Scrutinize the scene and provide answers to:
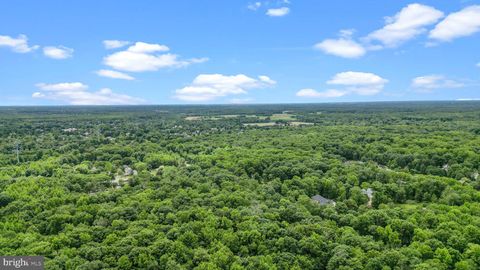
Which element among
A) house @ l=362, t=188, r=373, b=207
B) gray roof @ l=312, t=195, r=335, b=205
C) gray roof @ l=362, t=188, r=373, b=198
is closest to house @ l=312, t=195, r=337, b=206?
gray roof @ l=312, t=195, r=335, b=205

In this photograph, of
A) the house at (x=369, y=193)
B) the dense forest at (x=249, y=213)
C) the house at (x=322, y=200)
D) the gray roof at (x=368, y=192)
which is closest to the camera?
the dense forest at (x=249, y=213)

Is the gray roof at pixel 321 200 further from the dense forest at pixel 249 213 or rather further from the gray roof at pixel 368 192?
the gray roof at pixel 368 192

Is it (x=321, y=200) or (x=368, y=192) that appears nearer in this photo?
(x=321, y=200)

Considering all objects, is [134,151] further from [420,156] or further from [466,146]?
[466,146]

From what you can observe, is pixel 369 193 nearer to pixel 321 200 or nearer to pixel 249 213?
pixel 321 200

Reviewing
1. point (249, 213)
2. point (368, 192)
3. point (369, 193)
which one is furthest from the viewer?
point (368, 192)

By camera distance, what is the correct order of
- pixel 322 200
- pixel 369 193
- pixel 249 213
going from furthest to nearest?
pixel 369 193
pixel 322 200
pixel 249 213

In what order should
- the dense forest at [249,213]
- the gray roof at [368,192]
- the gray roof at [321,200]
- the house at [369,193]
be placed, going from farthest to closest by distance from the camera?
the gray roof at [368,192] → the house at [369,193] → the gray roof at [321,200] → the dense forest at [249,213]

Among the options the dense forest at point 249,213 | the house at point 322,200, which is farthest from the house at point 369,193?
the house at point 322,200

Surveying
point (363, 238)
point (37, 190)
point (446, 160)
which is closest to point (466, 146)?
point (446, 160)

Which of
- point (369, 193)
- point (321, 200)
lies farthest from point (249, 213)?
point (369, 193)

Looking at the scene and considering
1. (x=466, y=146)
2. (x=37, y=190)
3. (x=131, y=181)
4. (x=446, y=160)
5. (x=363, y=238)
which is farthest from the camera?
(x=466, y=146)
